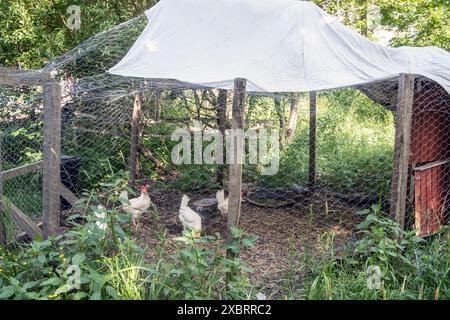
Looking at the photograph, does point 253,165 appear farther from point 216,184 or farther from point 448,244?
point 448,244

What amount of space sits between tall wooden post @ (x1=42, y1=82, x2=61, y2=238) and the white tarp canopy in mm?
819

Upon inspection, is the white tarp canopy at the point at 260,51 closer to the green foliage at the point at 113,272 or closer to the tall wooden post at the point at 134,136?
the tall wooden post at the point at 134,136

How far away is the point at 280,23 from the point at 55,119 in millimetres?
2100

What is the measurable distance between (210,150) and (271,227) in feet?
6.22

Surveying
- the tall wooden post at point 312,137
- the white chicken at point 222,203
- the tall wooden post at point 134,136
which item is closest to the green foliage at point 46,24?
the tall wooden post at point 134,136

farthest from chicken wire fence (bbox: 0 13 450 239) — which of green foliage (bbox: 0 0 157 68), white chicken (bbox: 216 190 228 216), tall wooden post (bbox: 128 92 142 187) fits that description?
green foliage (bbox: 0 0 157 68)

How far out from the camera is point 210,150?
241 inches

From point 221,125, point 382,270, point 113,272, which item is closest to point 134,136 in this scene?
point 221,125

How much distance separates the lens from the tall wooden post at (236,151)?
2840mm

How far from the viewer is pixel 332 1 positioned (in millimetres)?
7336

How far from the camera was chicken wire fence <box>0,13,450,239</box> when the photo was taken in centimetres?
434

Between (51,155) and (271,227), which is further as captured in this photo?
(271,227)

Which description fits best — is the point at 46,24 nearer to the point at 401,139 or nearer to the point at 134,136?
the point at 134,136

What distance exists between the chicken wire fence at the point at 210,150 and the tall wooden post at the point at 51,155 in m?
1.02
